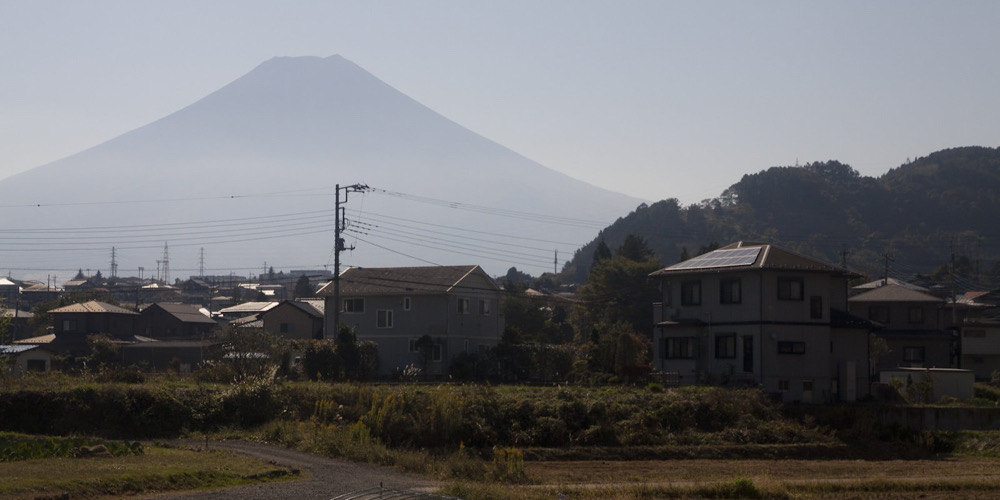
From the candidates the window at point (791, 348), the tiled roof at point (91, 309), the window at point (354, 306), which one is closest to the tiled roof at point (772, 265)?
the window at point (791, 348)

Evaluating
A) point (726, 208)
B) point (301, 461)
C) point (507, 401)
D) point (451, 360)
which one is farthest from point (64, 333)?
point (726, 208)

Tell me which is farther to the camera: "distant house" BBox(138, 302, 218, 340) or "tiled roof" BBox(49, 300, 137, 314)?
"distant house" BBox(138, 302, 218, 340)

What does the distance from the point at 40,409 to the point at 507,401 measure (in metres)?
13.6

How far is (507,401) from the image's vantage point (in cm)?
3328

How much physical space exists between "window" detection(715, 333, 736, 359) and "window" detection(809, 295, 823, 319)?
3245 millimetres

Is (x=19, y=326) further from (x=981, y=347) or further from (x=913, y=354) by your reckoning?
(x=981, y=347)

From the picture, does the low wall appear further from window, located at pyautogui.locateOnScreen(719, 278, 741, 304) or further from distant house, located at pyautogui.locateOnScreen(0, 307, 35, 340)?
distant house, located at pyautogui.locateOnScreen(0, 307, 35, 340)

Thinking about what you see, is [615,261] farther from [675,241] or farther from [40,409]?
[675,241]

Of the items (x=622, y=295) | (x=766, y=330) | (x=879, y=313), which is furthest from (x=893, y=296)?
(x=622, y=295)

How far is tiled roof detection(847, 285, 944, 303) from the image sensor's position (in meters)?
57.6

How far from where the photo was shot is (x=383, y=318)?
57219 mm

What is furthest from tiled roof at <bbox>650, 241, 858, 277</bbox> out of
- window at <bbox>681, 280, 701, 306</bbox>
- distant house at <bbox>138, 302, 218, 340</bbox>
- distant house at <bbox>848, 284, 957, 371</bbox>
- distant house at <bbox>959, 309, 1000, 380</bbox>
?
distant house at <bbox>138, 302, 218, 340</bbox>

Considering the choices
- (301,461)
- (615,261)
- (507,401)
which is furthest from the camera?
(615,261)

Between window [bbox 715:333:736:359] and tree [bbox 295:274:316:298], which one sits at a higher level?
tree [bbox 295:274:316:298]
